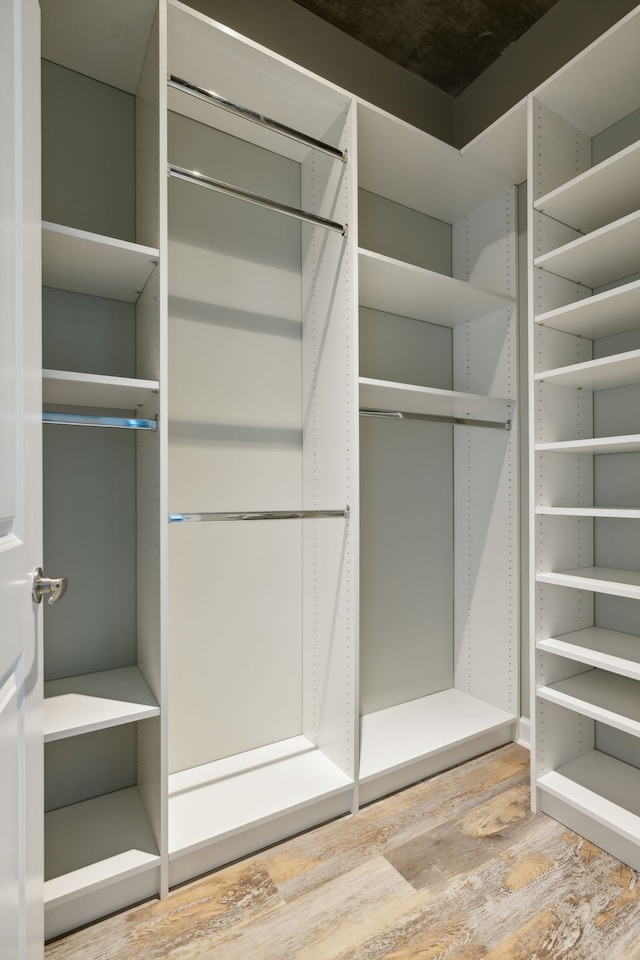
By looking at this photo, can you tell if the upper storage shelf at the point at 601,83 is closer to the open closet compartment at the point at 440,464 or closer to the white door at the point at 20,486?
the open closet compartment at the point at 440,464

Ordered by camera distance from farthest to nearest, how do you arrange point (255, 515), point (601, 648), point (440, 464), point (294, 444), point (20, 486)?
1. point (440, 464)
2. point (294, 444)
3. point (601, 648)
4. point (255, 515)
5. point (20, 486)

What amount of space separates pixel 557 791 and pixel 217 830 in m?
1.07

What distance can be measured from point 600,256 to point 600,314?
19 centimetres

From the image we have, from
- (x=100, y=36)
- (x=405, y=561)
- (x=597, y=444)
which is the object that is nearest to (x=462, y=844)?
(x=405, y=561)

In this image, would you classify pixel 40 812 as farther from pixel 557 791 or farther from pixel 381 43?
pixel 381 43

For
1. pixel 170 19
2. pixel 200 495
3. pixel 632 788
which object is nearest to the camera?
pixel 170 19

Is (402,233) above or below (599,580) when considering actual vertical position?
above

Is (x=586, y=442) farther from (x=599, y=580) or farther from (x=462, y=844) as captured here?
(x=462, y=844)

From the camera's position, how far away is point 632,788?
164cm

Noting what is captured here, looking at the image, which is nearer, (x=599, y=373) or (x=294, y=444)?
(x=599, y=373)

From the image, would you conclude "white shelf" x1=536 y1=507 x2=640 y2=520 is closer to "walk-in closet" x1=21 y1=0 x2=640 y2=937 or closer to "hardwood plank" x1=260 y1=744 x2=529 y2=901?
"walk-in closet" x1=21 y1=0 x2=640 y2=937

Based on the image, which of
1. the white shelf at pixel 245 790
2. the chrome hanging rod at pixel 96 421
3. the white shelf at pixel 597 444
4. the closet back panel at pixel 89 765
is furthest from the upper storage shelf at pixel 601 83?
the closet back panel at pixel 89 765

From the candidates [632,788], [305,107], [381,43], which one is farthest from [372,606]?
[381,43]

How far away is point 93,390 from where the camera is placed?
1.32m
